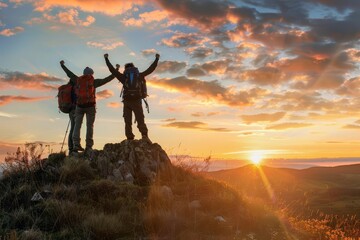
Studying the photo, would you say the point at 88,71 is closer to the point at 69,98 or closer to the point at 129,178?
the point at 69,98

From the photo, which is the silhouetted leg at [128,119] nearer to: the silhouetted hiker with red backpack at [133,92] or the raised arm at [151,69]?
the silhouetted hiker with red backpack at [133,92]

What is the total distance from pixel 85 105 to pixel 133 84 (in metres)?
1.81

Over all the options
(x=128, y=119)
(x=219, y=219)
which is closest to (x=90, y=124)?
(x=128, y=119)

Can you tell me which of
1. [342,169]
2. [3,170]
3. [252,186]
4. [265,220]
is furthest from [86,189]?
[342,169]

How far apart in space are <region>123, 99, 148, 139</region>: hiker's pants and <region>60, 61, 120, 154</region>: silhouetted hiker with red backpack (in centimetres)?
114

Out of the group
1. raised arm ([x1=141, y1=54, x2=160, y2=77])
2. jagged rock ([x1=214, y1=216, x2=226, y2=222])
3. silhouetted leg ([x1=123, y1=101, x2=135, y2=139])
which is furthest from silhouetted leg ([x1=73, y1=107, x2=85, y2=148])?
jagged rock ([x1=214, y1=216, x2=226, y2=222])

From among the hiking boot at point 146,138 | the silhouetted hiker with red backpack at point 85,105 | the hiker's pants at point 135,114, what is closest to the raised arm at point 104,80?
the silhouetted hiker with red backpack at point 85,105

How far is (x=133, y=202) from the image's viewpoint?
1016 centimetres

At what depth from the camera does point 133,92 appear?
13.3 m

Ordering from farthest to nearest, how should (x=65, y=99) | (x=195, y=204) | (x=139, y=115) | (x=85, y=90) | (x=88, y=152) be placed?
1. (x=65, y=99)
2. (x=139, y=115)
3. (x=88, y=152)
4. (x=85, y=90)
5. (x=195, y=204)

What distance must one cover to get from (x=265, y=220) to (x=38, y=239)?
6.13m

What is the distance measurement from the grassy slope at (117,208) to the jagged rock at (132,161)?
313mm

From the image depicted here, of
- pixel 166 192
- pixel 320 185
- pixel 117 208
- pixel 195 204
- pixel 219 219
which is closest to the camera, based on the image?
pixel 219 219

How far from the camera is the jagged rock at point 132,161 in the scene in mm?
12469
